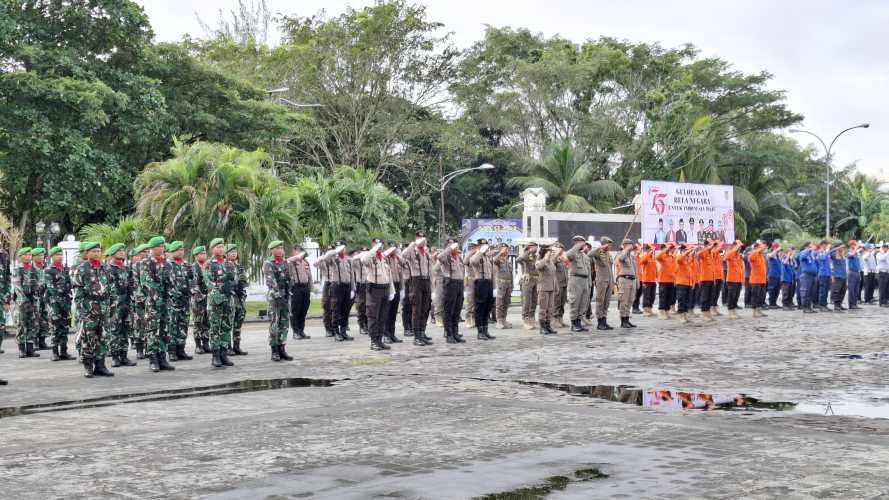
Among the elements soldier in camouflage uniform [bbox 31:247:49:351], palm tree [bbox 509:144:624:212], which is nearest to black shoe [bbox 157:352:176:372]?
soldier in camouflage uniform [bbox 31:247:49:351]

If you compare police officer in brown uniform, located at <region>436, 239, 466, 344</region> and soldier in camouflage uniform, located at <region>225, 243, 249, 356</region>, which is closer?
soldier in camouflage uniform, located at <region>225, 243, 249, 356</region>

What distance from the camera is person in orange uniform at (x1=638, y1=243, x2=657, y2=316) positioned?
76.2ft

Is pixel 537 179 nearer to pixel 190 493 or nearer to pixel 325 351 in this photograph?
pixel 325 351

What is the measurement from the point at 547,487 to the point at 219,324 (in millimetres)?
→ 8260

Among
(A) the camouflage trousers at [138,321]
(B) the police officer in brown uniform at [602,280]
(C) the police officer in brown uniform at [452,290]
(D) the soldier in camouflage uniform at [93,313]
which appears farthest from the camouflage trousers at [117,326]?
(B) the police officer in brown uniform at [602,280]

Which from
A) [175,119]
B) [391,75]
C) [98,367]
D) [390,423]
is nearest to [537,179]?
[391,75]

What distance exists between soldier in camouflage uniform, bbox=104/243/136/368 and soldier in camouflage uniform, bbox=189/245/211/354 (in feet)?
5.64

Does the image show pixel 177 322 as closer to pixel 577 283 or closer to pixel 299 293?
pixel 299 293

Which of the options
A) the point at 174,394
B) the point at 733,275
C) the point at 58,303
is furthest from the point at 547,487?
the point at 733,275

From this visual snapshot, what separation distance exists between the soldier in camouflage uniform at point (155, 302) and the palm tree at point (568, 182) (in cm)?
3380

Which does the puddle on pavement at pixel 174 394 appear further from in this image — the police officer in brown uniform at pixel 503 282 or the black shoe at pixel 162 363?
the police officer in brown uniform at pixel 503 282

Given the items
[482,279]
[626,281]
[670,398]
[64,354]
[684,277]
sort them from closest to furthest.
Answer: [670,398]
[64,354]
[482,279]
[626,281]
[684,277]

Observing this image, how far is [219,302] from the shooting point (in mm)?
13484

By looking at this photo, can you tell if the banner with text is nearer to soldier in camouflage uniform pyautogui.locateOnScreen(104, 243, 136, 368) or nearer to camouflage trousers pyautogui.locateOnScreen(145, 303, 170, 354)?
camouflage trousers pyautogui.locateOnScreen(145, 303, 170, 354)
